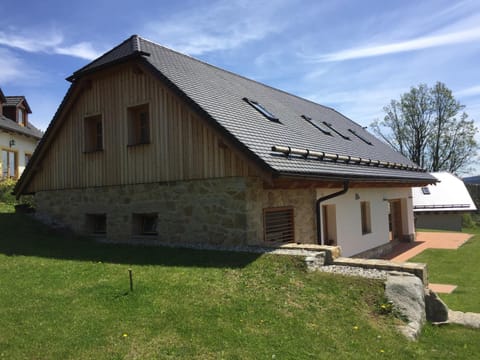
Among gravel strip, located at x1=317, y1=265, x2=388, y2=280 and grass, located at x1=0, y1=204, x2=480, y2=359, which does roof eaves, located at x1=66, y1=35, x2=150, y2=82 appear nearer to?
grass, located at x1=0, y1=204, x2=480, y2=359

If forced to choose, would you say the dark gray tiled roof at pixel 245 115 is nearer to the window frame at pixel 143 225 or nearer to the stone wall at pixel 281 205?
the stone wall at pixel 281 205

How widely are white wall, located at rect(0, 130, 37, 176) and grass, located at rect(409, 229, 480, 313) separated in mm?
22529

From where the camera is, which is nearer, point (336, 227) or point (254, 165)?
point (254, 165)

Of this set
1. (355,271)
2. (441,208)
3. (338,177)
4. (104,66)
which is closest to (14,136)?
(104,66)

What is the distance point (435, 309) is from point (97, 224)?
9.89 metres

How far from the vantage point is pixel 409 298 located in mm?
6277

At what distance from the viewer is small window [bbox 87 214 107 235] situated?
1284cm

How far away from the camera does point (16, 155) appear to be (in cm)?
2573

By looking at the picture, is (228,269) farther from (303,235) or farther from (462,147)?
(462,147)

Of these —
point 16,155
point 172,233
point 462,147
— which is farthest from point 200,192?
point 462,147

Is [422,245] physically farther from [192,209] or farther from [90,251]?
[90,251]

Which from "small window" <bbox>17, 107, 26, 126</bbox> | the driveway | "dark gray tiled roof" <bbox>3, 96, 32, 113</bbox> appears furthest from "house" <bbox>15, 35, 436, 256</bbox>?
"small window" <bbox>17, 107, 26, 126</bbox>

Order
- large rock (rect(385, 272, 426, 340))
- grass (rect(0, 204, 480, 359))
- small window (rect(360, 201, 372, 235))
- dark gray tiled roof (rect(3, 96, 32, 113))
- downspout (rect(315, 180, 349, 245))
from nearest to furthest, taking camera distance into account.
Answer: grass (rect(0, 204, 480, 359)) → large rock (rect(385, 272, 426, 340)) → downspout (rect(315, 180, 349, 245)) → small window (rect(360, 201, 372, 235)) → dark gray tiled roof (rect(3, 96, 32, 113))

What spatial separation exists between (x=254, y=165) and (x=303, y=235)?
3183 millimetres
